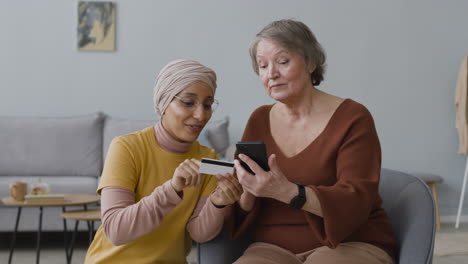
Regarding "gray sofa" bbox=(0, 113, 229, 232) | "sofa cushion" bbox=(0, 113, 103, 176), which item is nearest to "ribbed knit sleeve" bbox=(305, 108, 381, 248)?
"gray sofa" bbox=(0, 113, 229, 232)

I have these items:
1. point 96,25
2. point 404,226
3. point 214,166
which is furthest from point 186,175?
point 96,25

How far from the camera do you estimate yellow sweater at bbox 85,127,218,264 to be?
156cm

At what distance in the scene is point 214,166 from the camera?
144 centimetres

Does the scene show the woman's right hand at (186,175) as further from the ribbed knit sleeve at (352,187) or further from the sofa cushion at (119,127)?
the sofa cushion at (119,127)

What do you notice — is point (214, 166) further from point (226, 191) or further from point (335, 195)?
point (335, 195)

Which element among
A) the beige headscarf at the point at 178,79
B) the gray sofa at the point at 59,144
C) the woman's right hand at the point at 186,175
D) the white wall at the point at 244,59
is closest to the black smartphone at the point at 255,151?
the woman's right hand at the point at 186,175

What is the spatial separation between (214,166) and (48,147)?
3.32 metres

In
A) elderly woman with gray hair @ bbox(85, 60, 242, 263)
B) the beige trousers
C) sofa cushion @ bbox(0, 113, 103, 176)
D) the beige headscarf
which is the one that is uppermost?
the beige headscarf

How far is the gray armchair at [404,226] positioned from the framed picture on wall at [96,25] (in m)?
3.53

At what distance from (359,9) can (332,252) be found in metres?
4.16

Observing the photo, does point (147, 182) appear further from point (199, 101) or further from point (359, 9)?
point (359, 9)

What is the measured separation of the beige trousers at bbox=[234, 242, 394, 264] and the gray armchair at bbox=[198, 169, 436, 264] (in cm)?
7

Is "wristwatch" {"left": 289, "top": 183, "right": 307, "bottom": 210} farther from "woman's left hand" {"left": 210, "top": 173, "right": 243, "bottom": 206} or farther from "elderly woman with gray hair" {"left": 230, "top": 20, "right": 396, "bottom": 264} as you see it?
"woman's left hand" {"left": 210, "top": 173, "right": 243, "bottom": 206}

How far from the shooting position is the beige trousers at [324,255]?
153 cm
